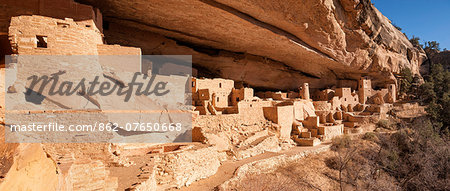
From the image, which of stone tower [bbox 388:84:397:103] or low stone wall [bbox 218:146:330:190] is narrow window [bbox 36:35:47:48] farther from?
stone tower [bbox 388:84:397:103]

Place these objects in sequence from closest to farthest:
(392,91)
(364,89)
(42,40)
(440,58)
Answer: (42,40)
(364,89)
(392,91)
(440,58)

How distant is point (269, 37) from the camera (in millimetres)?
12758

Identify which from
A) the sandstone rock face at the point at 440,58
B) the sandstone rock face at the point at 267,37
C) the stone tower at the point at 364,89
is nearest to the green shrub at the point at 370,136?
the sandstone rock face at the point at 267,37

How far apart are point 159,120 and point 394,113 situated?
19.3 meters

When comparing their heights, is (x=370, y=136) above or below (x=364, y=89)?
below

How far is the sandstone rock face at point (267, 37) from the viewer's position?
33.3 feet

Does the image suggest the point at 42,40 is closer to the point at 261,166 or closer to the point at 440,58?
the point at 261,166

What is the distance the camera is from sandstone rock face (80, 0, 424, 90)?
33.3 feet

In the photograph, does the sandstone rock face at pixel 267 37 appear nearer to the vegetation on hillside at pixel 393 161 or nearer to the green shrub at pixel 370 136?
the green shrub at pixel 370 136

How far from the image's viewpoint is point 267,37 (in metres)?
12.8

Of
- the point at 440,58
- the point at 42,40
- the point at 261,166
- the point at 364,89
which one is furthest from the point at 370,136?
the point at 440,58

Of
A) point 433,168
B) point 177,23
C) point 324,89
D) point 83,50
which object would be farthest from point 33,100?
point 324,89

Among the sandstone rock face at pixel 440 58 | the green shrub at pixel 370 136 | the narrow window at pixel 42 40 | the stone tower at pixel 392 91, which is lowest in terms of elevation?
the green shrub at pixel 370 136

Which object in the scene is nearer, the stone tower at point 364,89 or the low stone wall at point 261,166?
the low stone wall at point 261,166
